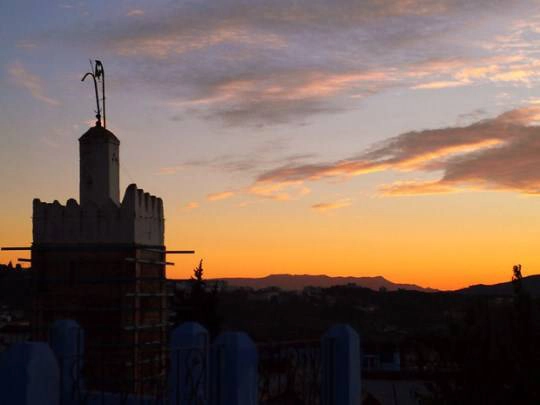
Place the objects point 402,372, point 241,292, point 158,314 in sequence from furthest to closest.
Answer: point 241,292 → point 402,372 → point 158,314

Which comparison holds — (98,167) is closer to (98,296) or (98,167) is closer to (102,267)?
(102,267)

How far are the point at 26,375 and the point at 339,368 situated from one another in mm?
4956

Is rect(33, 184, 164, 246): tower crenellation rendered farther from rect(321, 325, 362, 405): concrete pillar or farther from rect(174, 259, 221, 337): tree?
rect(174, 259, 221, 337): tree

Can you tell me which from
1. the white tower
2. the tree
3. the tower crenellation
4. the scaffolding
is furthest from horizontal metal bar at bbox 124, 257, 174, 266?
the tree

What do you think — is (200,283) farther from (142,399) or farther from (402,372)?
(142,399)

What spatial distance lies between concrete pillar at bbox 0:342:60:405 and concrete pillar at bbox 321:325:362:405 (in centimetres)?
455

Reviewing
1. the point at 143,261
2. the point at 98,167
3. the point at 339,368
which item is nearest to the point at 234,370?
the point at 339,368

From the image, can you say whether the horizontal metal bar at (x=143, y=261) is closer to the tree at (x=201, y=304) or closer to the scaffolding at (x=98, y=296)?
the scaffolding at (x=98, y=296)

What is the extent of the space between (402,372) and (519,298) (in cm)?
883

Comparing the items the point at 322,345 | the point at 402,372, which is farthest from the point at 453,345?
the point at 402,372

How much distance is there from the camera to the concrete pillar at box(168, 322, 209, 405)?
26.0 ft

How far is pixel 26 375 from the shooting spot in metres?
5.54

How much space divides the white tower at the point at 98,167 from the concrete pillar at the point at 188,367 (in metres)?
5.57

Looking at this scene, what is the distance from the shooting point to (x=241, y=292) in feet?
211
